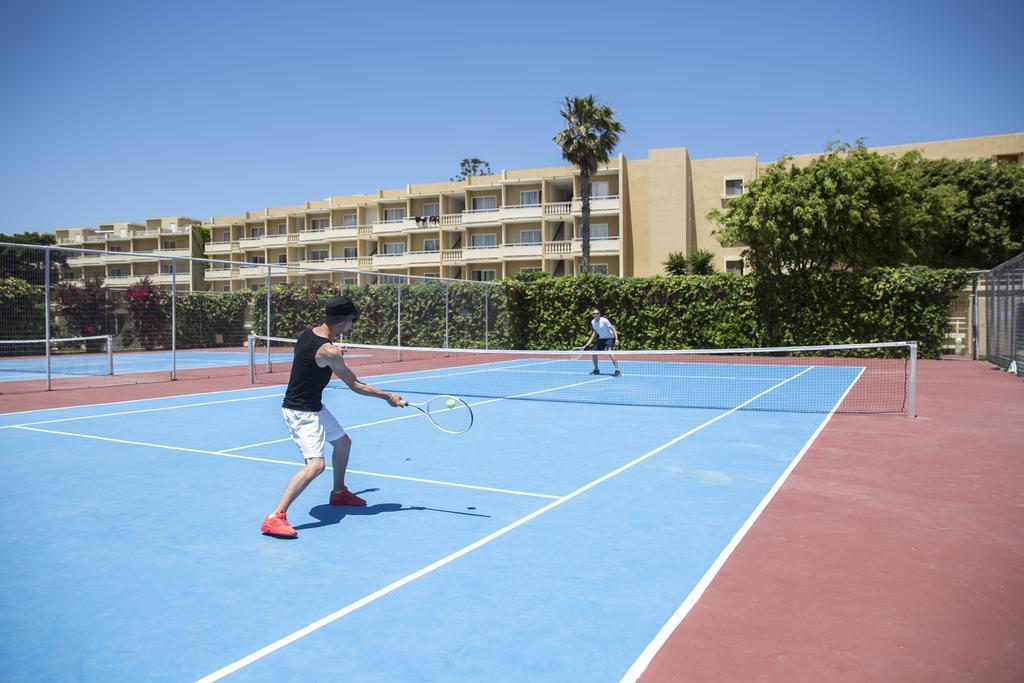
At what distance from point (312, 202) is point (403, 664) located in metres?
65.2

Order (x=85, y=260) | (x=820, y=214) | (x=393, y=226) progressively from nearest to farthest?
(x=85, y=260)
(x=820, y=214)
(x=393, y=226)

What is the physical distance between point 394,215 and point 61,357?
1476 inches

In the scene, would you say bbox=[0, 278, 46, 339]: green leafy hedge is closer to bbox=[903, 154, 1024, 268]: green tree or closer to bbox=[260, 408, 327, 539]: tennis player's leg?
bbox=[260, 408, 327, 539]: tennis player's leg

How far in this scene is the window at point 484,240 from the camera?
54.2m

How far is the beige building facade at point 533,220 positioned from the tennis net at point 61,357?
15690mm

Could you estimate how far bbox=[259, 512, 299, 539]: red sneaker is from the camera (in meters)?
5.62

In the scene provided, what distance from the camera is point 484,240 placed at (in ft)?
180

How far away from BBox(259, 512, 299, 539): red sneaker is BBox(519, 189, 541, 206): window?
48.2 meters

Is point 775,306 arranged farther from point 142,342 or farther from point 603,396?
point 142,342

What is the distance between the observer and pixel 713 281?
1112 inches

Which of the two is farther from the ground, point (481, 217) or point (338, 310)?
point (481, 217)

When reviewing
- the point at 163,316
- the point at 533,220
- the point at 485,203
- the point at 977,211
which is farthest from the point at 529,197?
the point at 163,316

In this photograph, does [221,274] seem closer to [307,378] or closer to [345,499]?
[345,499]

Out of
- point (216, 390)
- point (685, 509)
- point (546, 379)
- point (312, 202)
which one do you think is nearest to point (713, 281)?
point (546, 379)
